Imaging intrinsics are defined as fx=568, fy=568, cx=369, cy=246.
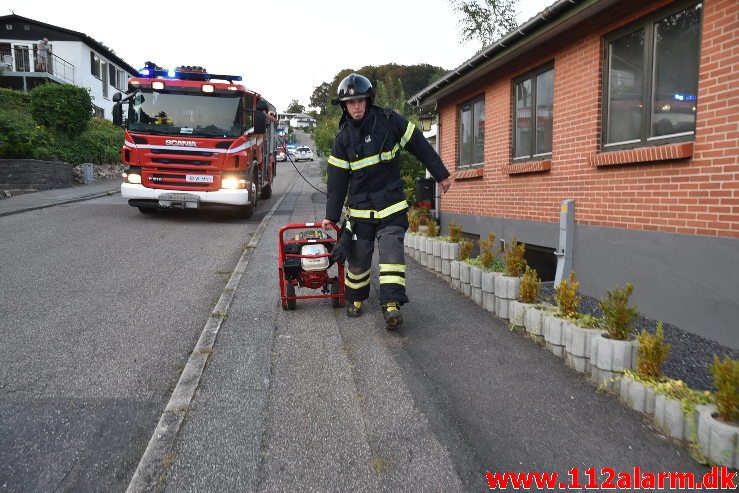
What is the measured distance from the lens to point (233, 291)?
6.35m

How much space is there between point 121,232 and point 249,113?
3923 mm

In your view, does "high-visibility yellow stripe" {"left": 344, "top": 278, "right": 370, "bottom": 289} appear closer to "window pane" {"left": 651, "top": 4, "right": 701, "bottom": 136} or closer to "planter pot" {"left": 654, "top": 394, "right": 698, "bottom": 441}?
"planter pot" {"left": 654, "top": 394, "right": 698, "bottom": 441}

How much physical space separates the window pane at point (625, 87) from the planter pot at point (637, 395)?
3.02 m

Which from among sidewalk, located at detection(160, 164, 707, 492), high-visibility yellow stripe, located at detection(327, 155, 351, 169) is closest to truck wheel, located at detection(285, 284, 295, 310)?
sidewalk, located at detection(160, 164, 707, 492)

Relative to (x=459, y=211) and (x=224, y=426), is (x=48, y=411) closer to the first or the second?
(x=224, y=426)

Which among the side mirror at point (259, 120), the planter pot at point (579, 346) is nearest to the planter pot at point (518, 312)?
the planter pot at point (579, 346)

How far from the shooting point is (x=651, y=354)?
331cm

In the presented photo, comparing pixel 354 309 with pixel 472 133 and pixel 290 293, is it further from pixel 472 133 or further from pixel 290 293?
pixel 472 133

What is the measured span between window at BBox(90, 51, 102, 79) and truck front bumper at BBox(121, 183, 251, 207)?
96.3ft

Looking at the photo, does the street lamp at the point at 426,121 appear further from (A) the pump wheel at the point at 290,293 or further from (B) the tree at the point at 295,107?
(B) the tree at the point at 295,107

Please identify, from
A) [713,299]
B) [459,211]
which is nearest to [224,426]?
[713,299]

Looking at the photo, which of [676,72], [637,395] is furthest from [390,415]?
[676,72]

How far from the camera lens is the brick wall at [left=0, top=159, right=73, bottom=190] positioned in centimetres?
1734

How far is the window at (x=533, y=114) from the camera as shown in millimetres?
7438
